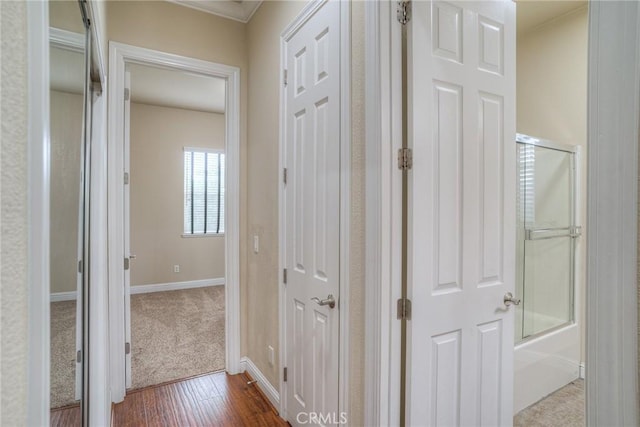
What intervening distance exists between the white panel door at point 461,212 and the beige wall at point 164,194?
190 inches

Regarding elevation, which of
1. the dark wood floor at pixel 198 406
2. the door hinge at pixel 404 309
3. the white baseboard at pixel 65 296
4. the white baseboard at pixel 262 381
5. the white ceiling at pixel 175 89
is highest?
the white ceiling at pixel 175 89

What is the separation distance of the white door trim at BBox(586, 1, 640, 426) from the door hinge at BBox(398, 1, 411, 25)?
0.76m

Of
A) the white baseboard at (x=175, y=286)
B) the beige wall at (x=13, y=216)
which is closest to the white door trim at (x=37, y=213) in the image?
the beige wall at (x=13, y=216)

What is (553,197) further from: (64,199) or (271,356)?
(64,199)

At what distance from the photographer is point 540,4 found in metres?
2.52

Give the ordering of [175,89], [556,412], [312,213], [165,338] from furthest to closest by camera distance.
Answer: [175,89], [165,338], [556,412], [312,213]

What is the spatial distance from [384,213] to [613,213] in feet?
2.32

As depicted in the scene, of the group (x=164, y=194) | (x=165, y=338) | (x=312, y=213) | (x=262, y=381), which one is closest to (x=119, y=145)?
(x=312, y=213)

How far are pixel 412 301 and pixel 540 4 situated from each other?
2.66 metres

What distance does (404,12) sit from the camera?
128 centimetres

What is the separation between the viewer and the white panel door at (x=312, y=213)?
1575 mm

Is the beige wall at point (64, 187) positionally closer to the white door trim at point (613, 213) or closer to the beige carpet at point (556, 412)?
the white door trim at point (613, 213)

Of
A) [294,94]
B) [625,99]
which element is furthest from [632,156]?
[294,94]

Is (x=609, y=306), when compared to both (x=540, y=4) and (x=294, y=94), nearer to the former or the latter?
(x=294, y=94)
